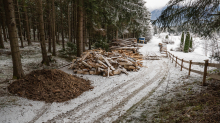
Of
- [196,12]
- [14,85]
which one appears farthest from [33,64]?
[196,12]

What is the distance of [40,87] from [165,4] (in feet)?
23.5

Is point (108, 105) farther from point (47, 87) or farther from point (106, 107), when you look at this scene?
point (47, 87)

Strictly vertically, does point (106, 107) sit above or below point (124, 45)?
below

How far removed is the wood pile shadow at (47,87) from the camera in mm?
5726

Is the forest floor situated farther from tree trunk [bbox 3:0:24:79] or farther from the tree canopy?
the tree canopy

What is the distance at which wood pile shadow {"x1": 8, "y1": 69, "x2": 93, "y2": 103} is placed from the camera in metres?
5.73

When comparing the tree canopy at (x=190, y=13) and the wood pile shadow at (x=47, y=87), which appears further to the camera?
the wood pile shadow at (x=47, y=87)

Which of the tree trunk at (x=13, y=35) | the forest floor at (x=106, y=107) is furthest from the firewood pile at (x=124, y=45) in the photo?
the tree trunk at (x=13, y=35)

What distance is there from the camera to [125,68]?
11250 mm

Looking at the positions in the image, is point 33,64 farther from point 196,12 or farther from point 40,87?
point 196,12

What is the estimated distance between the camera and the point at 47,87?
6094 millimetres

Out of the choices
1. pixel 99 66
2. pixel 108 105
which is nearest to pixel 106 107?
pixel 108 105

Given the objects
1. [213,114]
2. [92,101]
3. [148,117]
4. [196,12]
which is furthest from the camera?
[92,101]

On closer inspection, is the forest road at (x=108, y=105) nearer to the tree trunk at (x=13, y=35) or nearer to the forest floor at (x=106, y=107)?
the forest floor at (x=106, y=107)
